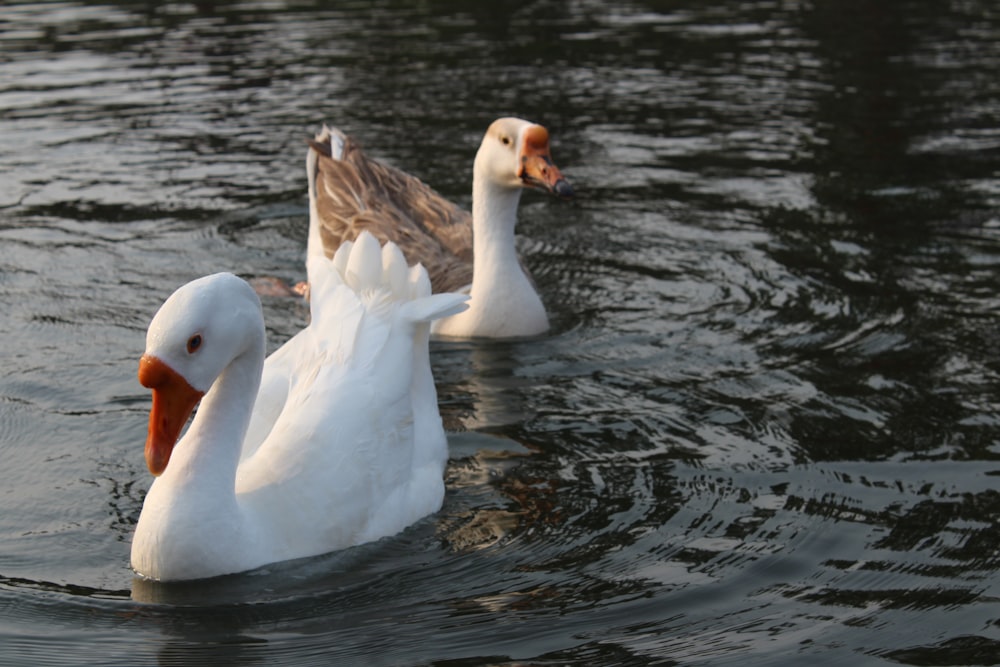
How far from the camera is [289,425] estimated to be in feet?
19.0

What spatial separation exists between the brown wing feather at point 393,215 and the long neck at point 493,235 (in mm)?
378

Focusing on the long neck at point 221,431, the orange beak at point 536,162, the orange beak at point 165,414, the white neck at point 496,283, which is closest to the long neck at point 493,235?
the white neck at point 496,283

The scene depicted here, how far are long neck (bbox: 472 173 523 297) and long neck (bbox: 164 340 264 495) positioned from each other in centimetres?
322

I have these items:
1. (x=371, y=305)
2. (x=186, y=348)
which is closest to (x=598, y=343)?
(x=371, y=305)

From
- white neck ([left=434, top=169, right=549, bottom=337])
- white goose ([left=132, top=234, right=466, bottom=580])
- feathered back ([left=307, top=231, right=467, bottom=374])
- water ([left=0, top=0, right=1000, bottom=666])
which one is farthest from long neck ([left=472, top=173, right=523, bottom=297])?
white goose ([left=132, top=234, right=466, bottom=580])

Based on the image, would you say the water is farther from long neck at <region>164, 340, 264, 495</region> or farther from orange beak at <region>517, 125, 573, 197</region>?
orange beak at <region>517, 125, 573, 197</region>

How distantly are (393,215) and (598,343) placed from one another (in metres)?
1.99

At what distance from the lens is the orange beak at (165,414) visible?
4.91m

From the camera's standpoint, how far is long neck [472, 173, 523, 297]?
8.50 meters

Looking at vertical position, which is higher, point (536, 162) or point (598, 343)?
point (536, 162)

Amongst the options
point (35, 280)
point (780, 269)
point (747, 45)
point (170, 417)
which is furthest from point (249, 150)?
point (170, 417)

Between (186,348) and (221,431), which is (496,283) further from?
(186,348)

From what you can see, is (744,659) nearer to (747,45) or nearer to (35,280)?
(35,280)

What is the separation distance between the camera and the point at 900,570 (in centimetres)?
538
